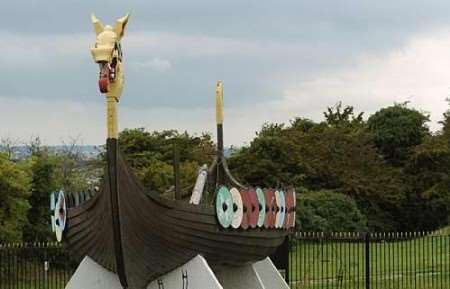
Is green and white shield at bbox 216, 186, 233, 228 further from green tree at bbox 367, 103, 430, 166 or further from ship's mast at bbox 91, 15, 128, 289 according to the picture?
green tree at bbox 367, 103, 430, 166

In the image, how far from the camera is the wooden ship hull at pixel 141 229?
34.9 feet

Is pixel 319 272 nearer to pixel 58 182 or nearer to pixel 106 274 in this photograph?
pixel 58 182

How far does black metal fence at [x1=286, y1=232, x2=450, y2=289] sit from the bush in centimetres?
412

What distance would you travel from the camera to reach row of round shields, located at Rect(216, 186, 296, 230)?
11.0 metres

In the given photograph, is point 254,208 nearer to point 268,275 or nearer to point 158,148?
point 268,275

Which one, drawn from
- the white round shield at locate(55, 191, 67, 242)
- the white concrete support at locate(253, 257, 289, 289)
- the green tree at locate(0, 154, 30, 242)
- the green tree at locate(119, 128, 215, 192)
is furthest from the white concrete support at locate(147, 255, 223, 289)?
the green tree at locate(119, 128, 215, 192)

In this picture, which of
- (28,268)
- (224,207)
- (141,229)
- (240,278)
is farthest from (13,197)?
(224,207)

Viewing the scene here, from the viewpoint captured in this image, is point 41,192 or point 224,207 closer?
point 224,207

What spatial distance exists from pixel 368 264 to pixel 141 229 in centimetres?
799

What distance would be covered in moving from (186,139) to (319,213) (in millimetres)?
8469

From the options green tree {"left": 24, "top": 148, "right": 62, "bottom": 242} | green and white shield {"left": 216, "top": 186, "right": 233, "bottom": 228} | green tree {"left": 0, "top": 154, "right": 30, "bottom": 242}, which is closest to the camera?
green and white shield {"left": 216, "top": 186, "right": 233, "bottom": 228}

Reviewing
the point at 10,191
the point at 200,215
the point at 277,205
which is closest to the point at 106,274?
the point at 200,215

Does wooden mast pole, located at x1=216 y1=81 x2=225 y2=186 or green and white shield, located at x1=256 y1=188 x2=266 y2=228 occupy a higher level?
wooden mast pole, located at x1=216 y1=81 x2=225 y2=186

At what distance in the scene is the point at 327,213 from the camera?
32.1m
